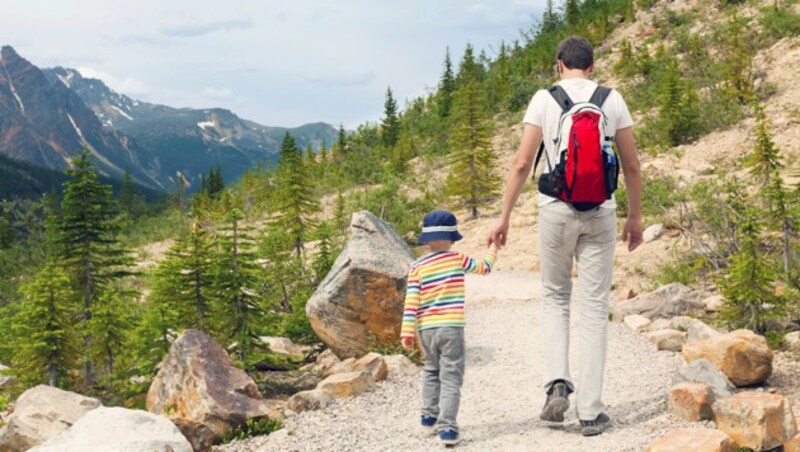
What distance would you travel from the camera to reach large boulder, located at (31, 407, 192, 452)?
5.58 meters

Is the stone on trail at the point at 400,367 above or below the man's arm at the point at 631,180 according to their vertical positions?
below

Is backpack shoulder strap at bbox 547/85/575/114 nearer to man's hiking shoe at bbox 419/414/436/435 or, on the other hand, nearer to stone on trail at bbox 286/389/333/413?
man's hiking shoe at bbox 419/414/436/435

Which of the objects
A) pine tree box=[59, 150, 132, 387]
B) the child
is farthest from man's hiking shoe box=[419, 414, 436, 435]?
pine tree box=[59, 150, 132, 387]

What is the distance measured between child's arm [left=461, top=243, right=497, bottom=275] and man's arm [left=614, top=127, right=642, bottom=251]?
1.07 m

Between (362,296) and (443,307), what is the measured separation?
4.74 meters

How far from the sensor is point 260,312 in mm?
10750

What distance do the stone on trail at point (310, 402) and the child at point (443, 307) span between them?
245 centimetres

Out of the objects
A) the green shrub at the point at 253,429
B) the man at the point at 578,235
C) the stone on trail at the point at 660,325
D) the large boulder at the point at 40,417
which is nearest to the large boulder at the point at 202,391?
the green shrub at the point at 253,429

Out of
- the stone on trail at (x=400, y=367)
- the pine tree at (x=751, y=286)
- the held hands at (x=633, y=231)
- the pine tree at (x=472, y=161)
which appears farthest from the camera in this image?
the pine tree at (x=472, y=161)

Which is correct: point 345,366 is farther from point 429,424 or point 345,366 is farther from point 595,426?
point 595,426

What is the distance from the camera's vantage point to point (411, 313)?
554 cm

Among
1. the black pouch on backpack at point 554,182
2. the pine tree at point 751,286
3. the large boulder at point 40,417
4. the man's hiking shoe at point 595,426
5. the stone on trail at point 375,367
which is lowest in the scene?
the large boulder at point 40,417

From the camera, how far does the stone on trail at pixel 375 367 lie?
8.57 meters

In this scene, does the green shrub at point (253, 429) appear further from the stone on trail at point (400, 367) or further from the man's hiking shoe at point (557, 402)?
the man's hiking shoe at point (557, 402)
